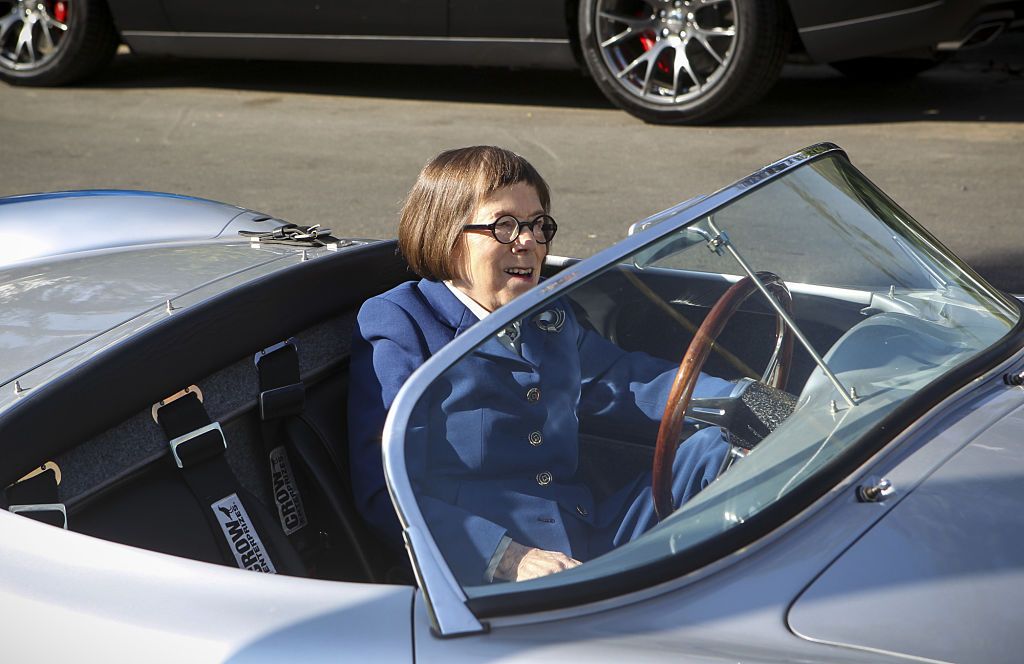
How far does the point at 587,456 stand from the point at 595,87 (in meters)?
6.09

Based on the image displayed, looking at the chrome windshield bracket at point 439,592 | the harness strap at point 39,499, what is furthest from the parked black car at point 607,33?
the chrome windshield bracket at point 439,592

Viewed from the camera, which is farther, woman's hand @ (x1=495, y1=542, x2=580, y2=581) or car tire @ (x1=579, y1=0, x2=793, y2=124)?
car tire @ (x1=579, y1=0, x2=793, y2=124)

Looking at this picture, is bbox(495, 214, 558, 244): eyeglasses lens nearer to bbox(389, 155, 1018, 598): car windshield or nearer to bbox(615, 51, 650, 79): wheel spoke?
bbox(389, 155, 1018, 598): car windshield

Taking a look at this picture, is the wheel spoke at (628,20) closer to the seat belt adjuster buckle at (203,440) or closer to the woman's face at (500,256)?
the woman's face at (500,256)

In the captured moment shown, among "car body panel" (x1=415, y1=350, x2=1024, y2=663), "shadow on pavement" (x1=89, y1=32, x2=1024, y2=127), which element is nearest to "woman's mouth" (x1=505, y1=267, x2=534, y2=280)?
"car body panel" (x1=415, y1=350, x2=1024, y2=663)

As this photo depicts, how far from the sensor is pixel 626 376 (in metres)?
2.04

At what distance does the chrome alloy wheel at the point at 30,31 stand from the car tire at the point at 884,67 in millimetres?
5025

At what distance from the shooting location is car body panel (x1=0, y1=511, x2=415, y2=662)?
1.47 meters

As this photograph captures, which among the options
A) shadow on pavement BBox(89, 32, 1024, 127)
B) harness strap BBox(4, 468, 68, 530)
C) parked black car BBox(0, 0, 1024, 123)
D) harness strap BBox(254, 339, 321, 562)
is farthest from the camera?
shadow on pavement BBox(89, 32, 1024, 127)

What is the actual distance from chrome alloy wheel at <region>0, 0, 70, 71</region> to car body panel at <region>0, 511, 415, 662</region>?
649cm

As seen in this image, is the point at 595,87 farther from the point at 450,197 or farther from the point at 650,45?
the point at 450,197

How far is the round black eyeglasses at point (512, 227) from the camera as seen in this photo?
6.96 ft

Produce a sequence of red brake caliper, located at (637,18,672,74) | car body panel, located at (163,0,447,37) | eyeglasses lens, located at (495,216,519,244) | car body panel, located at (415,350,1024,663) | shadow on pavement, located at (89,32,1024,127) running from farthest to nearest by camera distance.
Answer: shadow on pavement, located at (89,32,1024,127), car body panel, located at (163,0,447,37), red brake caliper, located at (637,18,672,74), eyeglasses lens, located at (495,216,519,244), car body panel, located at (415,350,1024,663)

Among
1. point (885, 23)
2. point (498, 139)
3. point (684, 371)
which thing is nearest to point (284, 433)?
point (684, 371)
